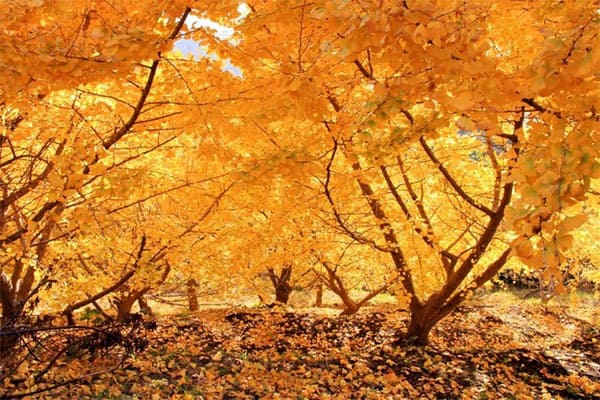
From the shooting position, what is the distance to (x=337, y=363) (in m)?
6.76

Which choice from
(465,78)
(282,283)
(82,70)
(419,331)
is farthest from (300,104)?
(282,283)

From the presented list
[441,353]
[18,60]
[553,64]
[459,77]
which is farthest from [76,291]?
[553,64]

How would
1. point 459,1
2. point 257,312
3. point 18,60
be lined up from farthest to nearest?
point 257,312
point 18,60
point 459,1

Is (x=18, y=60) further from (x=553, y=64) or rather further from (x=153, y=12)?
(x=553, y=64)

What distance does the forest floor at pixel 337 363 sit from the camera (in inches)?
217

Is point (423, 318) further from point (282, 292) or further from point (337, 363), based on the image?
point (282, 292)

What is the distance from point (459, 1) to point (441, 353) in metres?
6.18

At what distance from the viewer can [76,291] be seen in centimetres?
651

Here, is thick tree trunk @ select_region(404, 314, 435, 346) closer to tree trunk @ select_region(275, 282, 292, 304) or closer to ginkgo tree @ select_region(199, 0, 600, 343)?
ginkgo tree @ select_region(199, 0, 600, 343)

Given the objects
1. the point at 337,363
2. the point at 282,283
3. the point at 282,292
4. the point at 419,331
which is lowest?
the point at 337,363

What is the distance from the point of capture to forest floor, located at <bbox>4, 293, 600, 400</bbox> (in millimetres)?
5523

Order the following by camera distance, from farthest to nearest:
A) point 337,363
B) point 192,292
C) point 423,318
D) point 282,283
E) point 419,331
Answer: point 282,283, point 192,292, point 419,331, point 423,318, point 337,363

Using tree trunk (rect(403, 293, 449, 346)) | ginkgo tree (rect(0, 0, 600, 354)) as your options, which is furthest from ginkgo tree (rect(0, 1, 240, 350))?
tree trunk (rect(403, 293, 449, 346))

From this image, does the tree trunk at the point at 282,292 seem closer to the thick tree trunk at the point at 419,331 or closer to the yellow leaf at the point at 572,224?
the thick tree trunk at the point at 419,331
